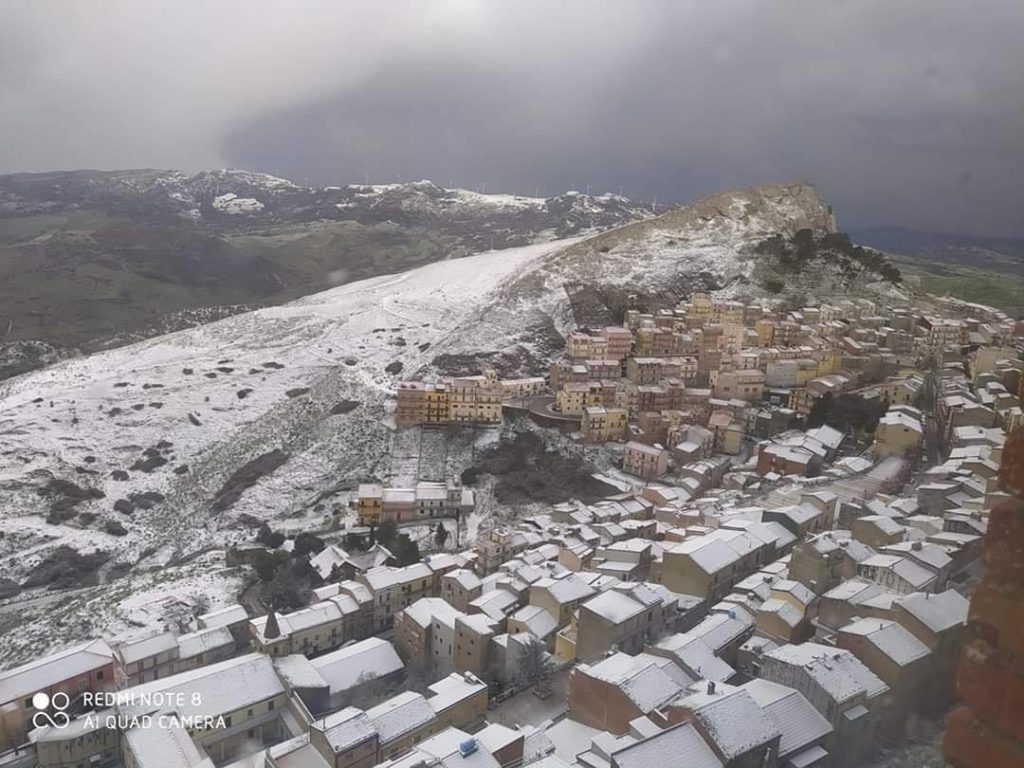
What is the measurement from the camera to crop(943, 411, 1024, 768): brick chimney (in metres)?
2.68

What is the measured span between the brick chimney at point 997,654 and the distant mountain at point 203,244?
73333 millimetres

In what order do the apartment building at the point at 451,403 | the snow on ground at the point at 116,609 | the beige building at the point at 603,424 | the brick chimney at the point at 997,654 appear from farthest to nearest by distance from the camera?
1. the apartment building at the point at 451,403
2. the beige building at the point at 603,424
3. the snow on ground at the point at 116,609
4. the brick chimney at the point at 997,654

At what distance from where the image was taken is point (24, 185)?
195 metres

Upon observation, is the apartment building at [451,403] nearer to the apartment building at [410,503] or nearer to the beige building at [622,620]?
the apartment building at [410,503]

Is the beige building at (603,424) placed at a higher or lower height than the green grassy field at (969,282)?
lower

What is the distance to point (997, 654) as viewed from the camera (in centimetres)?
276

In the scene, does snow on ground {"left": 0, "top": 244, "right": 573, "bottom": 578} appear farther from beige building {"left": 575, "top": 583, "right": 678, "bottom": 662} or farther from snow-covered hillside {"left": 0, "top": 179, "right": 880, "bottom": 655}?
beige building {"left": 575, "top": 583, "right": 678, "bottom": 662}

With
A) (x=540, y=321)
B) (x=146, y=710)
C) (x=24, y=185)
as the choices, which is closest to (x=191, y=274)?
(x=540, y=321)

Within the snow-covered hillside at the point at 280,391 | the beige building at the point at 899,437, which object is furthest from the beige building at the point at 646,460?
the beige building at the point at 899,437

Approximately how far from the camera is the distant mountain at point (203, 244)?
79312mm

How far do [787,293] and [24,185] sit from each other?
674 ft

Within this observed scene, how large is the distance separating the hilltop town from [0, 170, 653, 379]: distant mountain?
51144mm

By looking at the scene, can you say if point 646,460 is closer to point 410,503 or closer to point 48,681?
point 410,503

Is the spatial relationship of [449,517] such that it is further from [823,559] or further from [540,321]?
[540,321]
